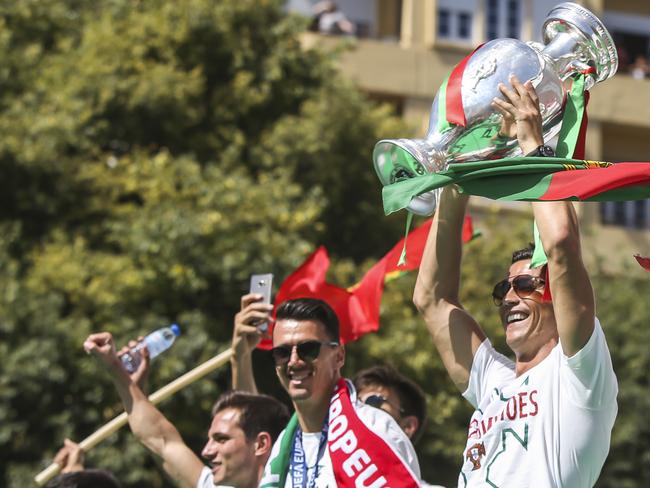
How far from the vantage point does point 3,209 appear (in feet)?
42.7

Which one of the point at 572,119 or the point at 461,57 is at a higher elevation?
the point at 572,119

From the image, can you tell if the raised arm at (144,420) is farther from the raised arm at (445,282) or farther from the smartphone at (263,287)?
the raised arm at (445,282)

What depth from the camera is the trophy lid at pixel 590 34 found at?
4355 mm

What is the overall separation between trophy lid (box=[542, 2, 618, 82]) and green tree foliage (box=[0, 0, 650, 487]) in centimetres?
682

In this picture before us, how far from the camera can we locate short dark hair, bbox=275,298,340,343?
5246 millimetres

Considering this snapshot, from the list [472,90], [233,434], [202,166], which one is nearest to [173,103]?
[202,166]

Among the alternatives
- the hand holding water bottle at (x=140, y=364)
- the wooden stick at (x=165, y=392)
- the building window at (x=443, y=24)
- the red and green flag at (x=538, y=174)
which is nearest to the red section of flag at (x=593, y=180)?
the red and green flag at (x=538, y=174)

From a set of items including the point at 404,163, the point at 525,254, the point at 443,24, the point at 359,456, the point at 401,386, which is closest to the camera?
the point at 404,163

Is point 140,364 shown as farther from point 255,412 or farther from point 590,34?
point 590,34

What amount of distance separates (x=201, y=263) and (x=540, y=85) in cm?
777

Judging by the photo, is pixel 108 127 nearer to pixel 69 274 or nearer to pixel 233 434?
pixel 69 274

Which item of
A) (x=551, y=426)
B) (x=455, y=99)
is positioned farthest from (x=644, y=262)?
(x=455, y=99)

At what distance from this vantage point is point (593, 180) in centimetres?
384

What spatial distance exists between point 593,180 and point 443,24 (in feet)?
57.4
